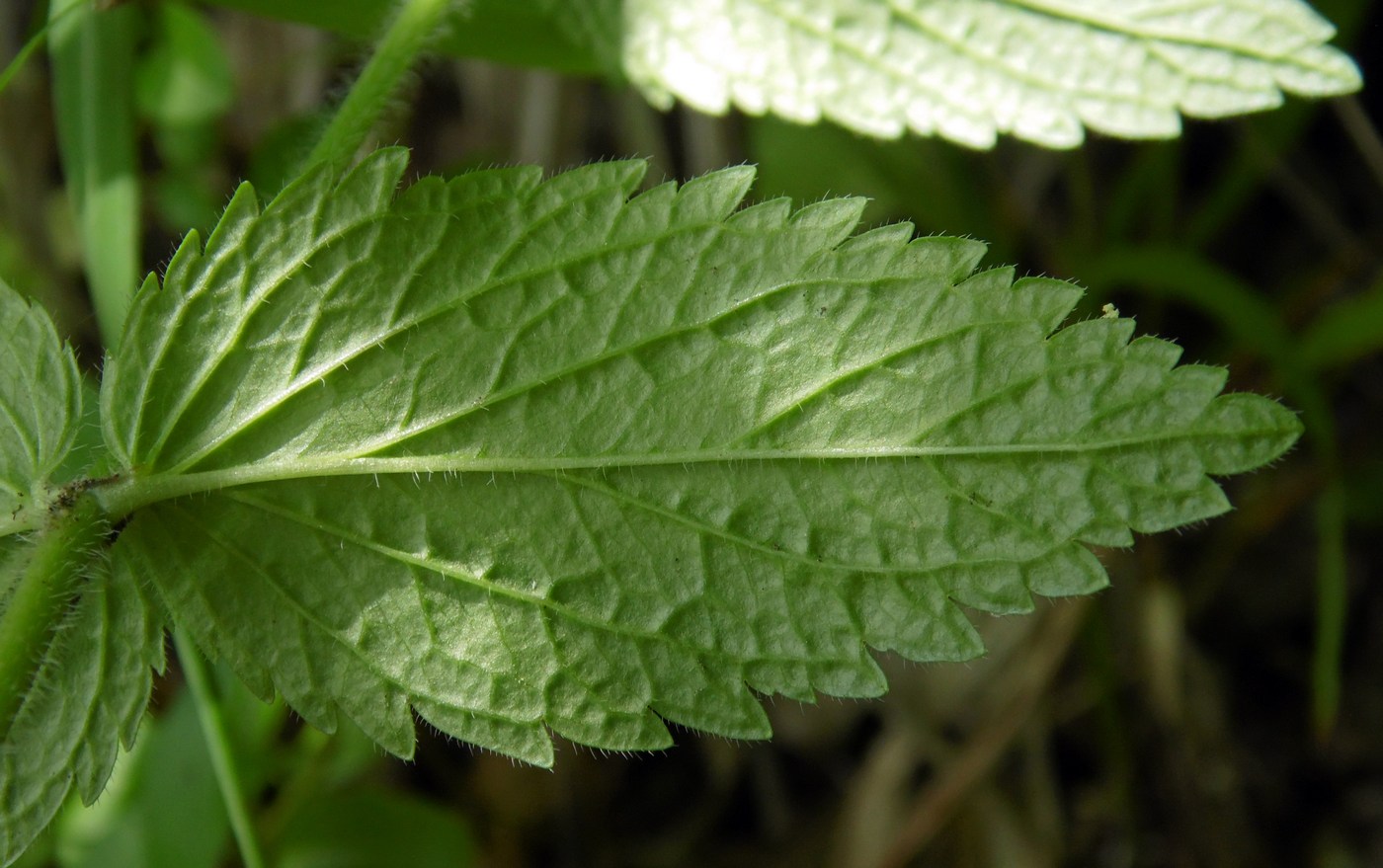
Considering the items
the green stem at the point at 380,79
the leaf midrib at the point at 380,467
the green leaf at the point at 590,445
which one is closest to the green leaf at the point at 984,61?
the green stem at the point at 380,79

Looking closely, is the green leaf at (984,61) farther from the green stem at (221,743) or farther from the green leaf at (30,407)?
the green stem at (221,743)

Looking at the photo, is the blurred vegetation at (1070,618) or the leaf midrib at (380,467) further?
the blurred vegetation at (1070,618)

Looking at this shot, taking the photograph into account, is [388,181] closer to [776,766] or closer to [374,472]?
[374,472]

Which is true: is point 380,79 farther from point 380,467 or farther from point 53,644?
point 53,644

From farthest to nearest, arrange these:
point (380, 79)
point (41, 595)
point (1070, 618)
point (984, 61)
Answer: point (1070, 618) → point (984, 61) → point (380, 79) → point (41, 595)

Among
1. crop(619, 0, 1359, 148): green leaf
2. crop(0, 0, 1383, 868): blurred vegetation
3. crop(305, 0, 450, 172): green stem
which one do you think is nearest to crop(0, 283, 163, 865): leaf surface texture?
crop(305, 0, 450, 172): green stem

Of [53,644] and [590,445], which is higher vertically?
[590,445]

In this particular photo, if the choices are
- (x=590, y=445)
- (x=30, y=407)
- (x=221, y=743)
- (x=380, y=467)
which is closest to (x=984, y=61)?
(x=590, y=445)
